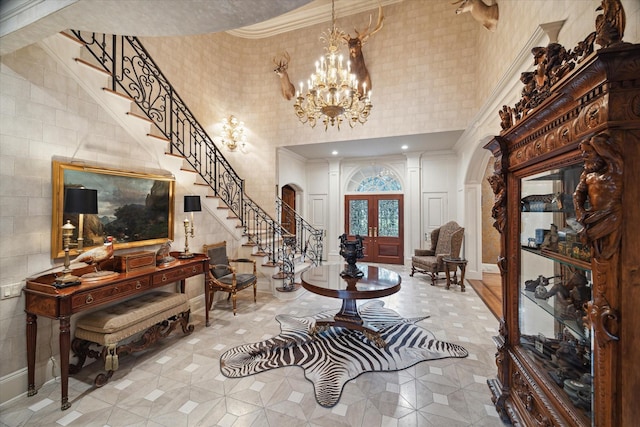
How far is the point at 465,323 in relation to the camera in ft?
12.4

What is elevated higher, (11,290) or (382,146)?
(382,146)

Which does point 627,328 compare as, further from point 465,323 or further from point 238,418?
point 465,323

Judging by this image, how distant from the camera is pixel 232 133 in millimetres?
7016

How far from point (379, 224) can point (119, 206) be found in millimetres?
6628

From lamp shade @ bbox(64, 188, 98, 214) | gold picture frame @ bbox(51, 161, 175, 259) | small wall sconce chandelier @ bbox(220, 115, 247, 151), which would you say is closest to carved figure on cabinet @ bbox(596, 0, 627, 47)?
lamp shade @ bbox(64, 188, 98, 214)

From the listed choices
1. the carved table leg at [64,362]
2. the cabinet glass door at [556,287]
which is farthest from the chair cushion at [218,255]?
the cabinet glass door at [556,287]

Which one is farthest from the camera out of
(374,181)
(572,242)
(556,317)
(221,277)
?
(374,181)

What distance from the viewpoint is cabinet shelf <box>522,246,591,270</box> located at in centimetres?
137

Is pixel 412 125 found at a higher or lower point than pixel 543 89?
higher

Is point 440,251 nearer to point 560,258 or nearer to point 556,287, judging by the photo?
point 556,287

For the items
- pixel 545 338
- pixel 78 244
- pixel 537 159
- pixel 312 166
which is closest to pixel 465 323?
pixel 545 338

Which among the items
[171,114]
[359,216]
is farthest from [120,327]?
[359,216]

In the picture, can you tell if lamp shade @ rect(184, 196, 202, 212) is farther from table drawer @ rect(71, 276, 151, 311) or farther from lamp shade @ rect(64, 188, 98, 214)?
lamp shade @ rect(64, 188, 98, 214)

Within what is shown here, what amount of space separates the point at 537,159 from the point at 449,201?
6100mm
